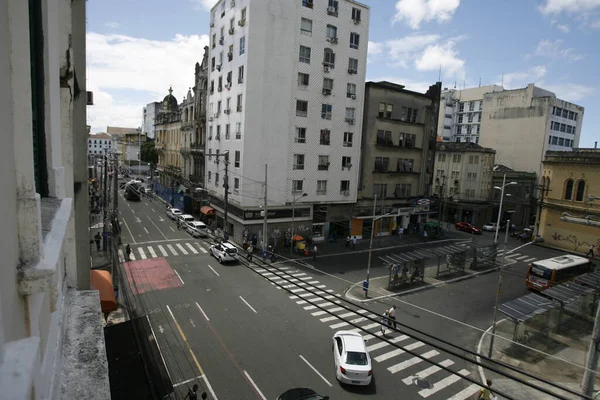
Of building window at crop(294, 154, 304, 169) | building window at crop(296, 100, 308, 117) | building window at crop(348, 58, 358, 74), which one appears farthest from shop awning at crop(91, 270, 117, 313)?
building window at crop(348, 58, 358, 74)

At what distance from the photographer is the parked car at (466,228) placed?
4854 centimetres

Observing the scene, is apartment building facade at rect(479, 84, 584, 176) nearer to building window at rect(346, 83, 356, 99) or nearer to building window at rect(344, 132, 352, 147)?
building window at rect(346, 83, 356, 99)

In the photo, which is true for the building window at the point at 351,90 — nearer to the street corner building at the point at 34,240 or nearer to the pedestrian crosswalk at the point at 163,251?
the pedestrian crosswalk at the point at 163,251

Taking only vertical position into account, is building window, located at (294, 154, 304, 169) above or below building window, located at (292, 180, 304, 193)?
above

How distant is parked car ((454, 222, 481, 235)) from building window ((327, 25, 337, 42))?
3081cm

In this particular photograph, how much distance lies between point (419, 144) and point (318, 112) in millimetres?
15701

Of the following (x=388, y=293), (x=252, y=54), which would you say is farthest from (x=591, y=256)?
(x=252, y=54)

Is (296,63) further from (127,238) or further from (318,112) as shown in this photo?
(127,238)

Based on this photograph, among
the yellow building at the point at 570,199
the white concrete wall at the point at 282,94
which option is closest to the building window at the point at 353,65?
the white concrete wall at the point at 282,94

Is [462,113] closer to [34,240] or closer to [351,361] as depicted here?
[351,361]

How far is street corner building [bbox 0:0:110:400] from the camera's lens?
174 centimetres

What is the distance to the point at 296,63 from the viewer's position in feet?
110

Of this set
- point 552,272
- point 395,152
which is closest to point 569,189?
point 395,152

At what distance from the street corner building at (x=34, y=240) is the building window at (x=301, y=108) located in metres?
31.0
